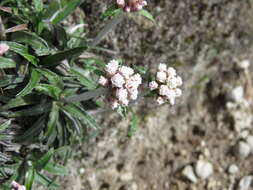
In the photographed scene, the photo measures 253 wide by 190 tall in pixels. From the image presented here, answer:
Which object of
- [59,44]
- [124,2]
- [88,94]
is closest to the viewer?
[124,2]

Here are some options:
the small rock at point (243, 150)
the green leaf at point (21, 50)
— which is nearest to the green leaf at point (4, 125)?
the green leaf at point (21, 50)

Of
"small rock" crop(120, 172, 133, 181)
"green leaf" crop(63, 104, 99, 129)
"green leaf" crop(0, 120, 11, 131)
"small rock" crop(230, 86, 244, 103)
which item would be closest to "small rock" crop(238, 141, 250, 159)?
"small rock" crop(230, 86, 244, 103)

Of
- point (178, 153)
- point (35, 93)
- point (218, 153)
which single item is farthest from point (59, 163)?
point (218, 153)

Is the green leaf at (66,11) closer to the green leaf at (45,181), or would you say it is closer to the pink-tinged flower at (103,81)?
the pink-tinged flower at (103,81)

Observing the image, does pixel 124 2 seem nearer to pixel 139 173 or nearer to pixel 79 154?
pixel 79 154

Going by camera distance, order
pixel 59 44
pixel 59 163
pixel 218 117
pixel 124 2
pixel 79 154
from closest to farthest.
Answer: pixel 124 2 → pixel 59 44 → pixel 59 163 → pixel 79 154 → pixel 218 117

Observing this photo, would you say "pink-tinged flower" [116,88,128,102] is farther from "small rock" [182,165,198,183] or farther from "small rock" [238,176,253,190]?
"small rock" [238,176,253,190]
